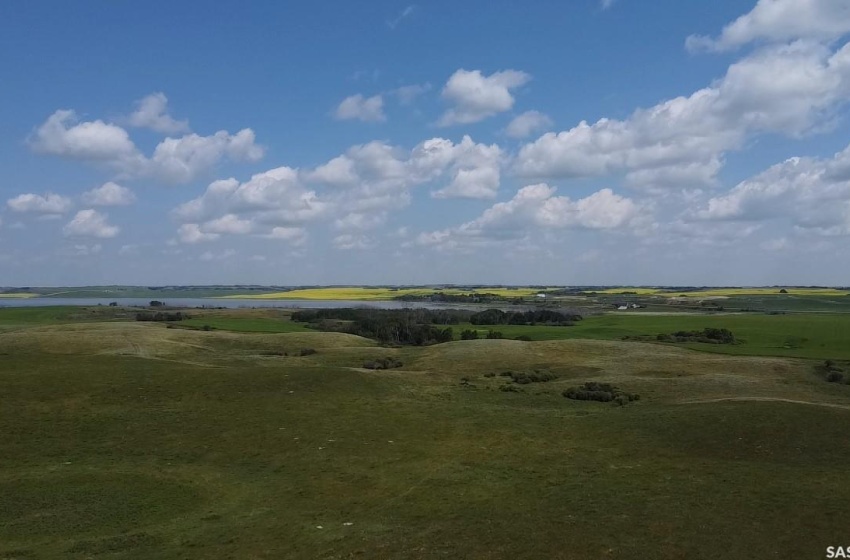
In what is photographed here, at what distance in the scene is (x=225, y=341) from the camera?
7000cm

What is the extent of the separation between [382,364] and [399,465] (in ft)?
98.7

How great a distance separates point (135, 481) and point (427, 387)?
23014 millimetres

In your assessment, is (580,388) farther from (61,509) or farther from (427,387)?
(61,509)

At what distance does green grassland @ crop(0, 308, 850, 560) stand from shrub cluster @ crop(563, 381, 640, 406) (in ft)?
4.54

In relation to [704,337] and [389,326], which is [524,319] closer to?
[389,326]

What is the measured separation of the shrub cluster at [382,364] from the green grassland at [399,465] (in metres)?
7.91

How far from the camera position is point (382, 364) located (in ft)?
181

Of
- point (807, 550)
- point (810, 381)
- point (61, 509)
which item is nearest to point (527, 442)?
point (807, 550)

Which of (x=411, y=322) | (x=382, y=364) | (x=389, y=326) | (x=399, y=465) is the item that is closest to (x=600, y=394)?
(x=399, y=465)

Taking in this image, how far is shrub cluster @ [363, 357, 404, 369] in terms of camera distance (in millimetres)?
54656

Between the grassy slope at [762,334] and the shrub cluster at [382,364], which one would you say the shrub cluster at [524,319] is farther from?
the shrub cluster at [382,364]

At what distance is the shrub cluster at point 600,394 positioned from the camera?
130ft

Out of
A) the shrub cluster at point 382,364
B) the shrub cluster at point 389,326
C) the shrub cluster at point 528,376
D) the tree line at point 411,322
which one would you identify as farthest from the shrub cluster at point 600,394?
the shrub cluster at point 389,326

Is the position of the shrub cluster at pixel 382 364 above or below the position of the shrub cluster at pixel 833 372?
above
